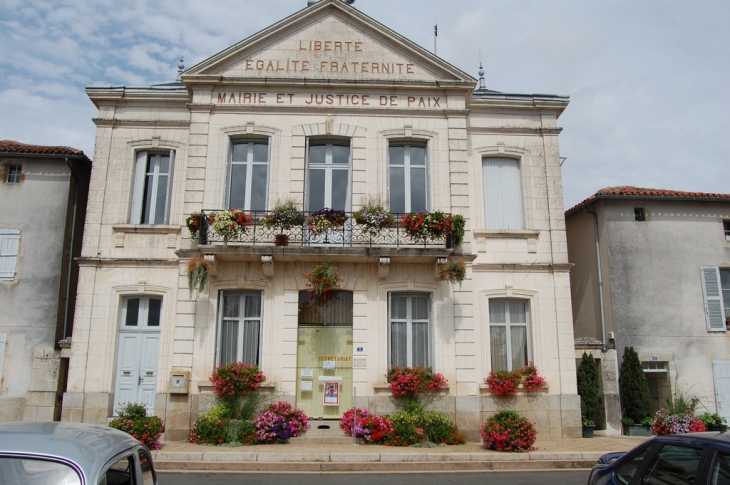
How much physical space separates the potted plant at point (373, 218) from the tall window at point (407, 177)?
1.01 m

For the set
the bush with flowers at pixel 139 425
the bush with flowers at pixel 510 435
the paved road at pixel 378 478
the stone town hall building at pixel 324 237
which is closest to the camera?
the paved road at pixel 378 478

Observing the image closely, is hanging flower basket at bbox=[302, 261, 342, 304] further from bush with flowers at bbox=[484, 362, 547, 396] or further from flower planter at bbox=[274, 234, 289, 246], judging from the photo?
bush with flowers at bbox=[484, 362, 547, 396]

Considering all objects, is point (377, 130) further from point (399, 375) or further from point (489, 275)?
point (399, 375)

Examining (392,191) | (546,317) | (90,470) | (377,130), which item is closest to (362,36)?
(377,130)

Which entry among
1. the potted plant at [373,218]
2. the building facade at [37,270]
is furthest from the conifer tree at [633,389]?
the building facade at [37,270]

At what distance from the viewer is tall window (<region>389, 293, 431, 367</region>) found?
13727mm

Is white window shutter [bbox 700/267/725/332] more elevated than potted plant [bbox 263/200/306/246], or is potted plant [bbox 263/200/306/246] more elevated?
potted plant [bbox 263/200/306/246]

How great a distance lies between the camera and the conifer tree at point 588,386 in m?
14.3

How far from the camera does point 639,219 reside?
1633 cm

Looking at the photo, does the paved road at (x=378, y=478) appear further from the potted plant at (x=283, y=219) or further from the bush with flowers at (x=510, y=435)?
the potted plant at (x=283, y=219)

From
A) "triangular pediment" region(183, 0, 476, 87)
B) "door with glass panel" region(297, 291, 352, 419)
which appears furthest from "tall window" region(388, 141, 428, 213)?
"door with glass panel" region(297, 291, 352, 419)

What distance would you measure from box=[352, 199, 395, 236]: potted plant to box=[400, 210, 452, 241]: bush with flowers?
38cm

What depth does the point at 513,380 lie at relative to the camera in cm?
1366

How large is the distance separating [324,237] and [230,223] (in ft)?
6.76
